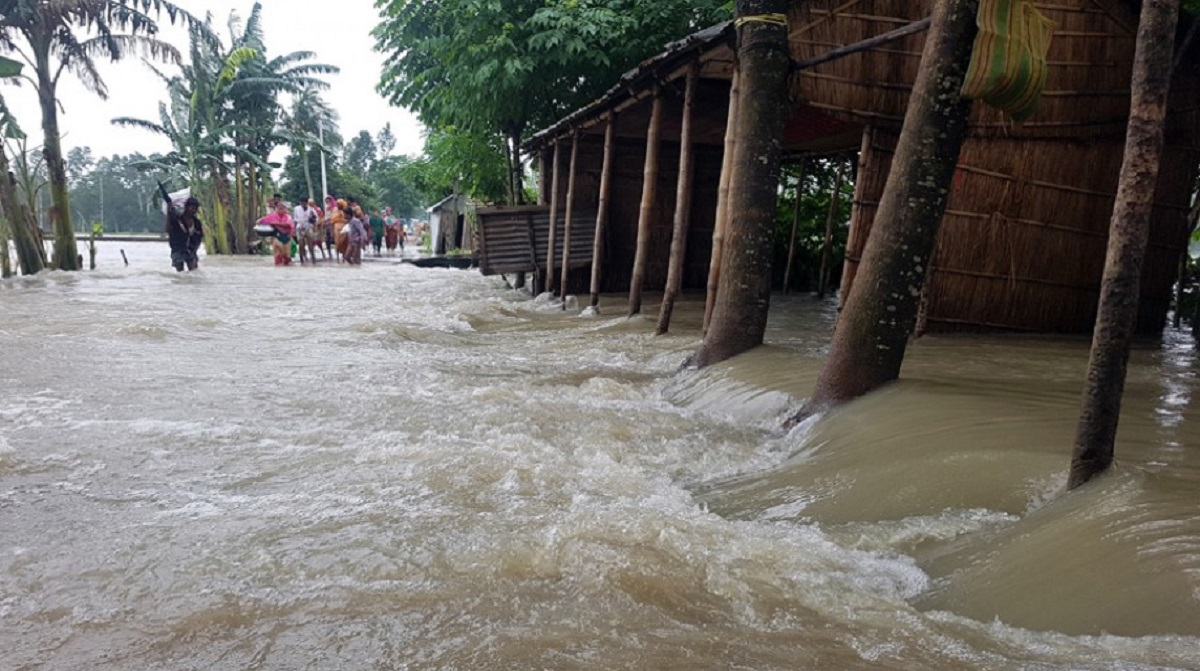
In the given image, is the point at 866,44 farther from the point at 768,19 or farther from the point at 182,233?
the point at 182,233

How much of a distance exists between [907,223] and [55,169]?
1807cm

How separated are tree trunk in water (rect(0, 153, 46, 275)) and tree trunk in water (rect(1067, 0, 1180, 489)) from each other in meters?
18.0

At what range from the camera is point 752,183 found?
6520 millimetres

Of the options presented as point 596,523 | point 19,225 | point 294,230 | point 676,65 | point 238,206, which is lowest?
point 596,523

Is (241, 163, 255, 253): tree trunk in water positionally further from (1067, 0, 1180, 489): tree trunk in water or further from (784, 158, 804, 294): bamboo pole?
(1067, 0, 1180, 489): tree trunk in water

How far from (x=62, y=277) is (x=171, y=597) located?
1611cm

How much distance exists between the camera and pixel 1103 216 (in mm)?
8211

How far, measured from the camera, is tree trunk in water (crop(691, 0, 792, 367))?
641 centimetres

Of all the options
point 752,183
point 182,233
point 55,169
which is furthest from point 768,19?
point 55,169

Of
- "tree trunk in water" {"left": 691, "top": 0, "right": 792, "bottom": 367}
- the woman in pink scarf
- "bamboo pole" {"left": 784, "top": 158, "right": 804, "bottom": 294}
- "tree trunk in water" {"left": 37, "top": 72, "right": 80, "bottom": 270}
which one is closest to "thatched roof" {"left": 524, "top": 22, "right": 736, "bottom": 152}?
"tree trunk in water" {"left": 691, "top": 0, "right": 792, "bottom": 367}

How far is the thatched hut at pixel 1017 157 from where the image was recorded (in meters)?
7.66

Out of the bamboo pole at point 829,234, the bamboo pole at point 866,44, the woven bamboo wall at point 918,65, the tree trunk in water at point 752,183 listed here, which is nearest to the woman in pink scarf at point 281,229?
the bamboo pole at point 829,234

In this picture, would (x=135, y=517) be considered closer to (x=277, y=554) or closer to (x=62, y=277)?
(x=277, y=554)

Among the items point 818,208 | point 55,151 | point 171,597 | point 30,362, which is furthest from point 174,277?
point 171,597
